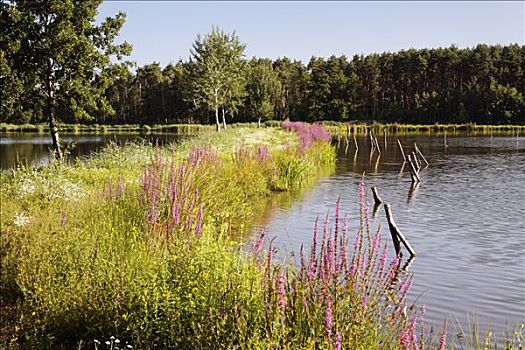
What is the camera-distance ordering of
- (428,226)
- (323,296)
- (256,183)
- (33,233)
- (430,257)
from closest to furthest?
(323,296), (33,233), (430,257), (428,226), (256,183)

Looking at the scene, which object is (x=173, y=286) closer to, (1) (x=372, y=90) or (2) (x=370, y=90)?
(1) (x=372, y=90)

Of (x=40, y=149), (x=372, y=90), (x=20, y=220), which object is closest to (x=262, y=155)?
(x=20, y=220)

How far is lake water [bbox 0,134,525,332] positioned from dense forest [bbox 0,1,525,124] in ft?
95.7

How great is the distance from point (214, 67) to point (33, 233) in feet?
147

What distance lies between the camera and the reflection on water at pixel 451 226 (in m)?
8.73

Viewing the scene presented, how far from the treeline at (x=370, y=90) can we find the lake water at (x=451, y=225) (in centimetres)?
4822

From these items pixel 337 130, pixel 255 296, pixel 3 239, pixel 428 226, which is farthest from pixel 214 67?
pixel 255 296

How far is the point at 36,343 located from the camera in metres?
5.48

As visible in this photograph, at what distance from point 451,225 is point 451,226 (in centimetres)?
13

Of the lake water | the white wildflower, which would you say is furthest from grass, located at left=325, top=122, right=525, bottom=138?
the white wildflower

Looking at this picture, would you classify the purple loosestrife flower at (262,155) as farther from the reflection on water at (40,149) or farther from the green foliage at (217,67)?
the green foliage at (217,67)

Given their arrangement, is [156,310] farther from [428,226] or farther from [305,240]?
[428,226]

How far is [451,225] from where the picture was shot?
14188 millimetres

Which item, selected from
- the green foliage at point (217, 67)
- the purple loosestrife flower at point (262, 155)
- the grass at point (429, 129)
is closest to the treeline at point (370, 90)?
the grass at point (429, 129)
